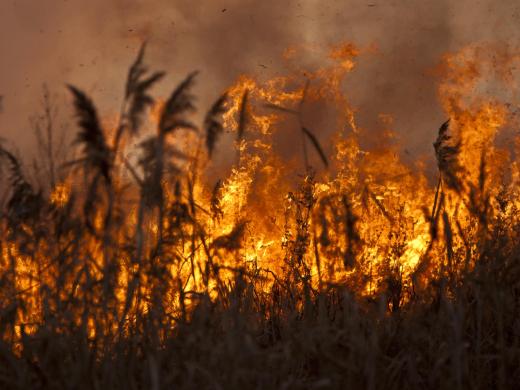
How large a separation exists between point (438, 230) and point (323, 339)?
2.86 feet

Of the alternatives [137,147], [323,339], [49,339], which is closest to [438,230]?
[323,339]

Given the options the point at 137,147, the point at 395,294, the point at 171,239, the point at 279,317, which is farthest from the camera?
the point at 395,294

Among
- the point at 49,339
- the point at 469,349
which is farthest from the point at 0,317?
the point at 469,349

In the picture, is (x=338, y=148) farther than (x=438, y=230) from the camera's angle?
Yes

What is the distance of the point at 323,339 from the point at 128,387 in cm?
67

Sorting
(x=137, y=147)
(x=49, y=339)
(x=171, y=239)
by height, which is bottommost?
(x=49, y=339)

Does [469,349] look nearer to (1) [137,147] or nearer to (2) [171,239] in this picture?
(2) [171,239]

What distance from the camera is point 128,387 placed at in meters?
2.05

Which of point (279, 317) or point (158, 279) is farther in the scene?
point (279, 317)

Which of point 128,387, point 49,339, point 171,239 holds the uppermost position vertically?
point 171,239

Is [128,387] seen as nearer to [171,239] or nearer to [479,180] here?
[171,239]

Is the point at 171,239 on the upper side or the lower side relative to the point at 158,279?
upper

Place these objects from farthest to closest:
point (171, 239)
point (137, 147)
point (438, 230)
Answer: point (438, 230) → point (171, 239) → point (137, 147)

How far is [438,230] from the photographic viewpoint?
274 centimetres
